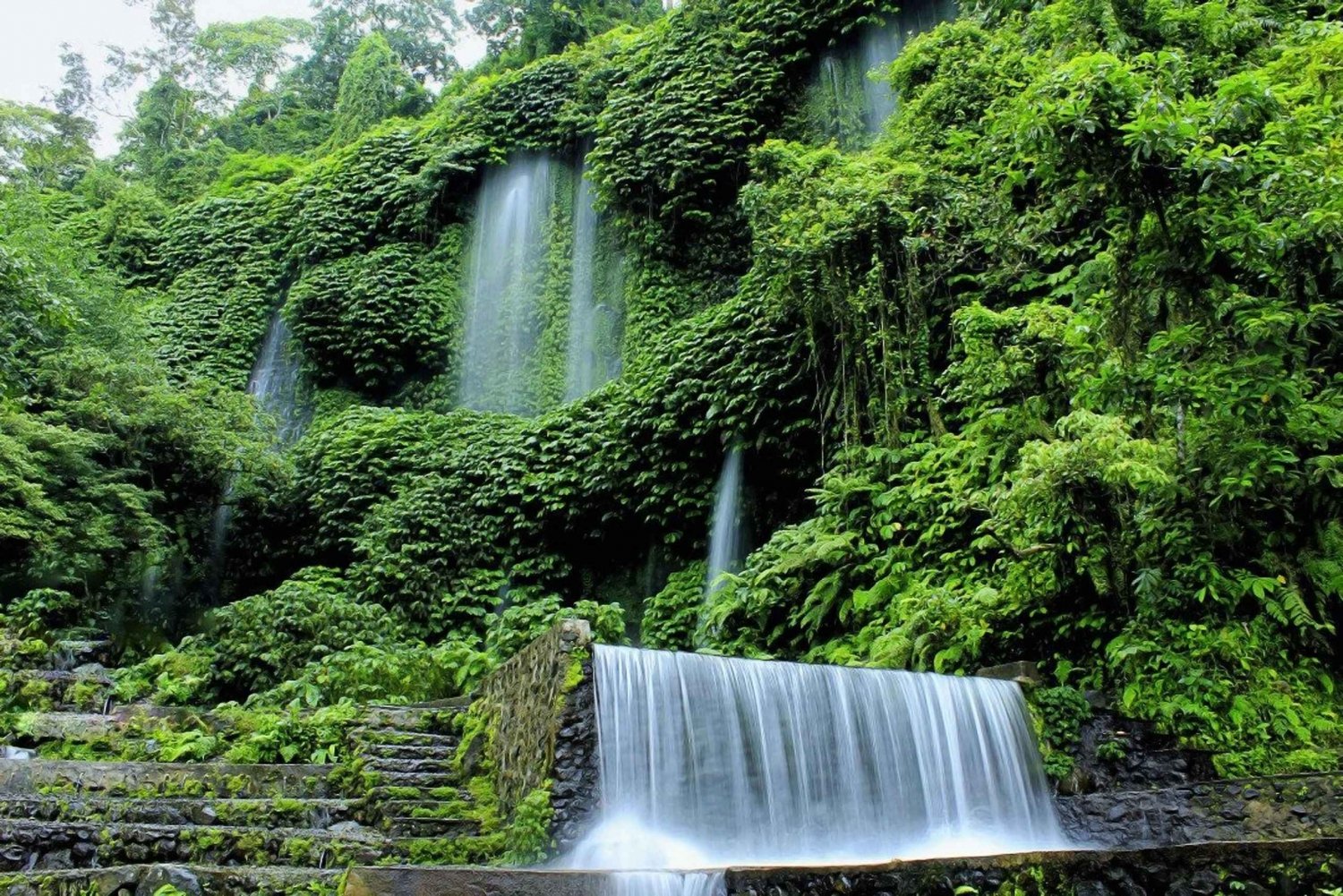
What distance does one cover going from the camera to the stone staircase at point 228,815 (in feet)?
16.1

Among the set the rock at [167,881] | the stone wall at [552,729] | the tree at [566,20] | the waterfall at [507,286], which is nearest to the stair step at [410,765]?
the stone wall at [552,729]

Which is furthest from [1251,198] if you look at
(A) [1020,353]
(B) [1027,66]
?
(B) [1027,66]

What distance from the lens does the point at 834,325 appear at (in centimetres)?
1255

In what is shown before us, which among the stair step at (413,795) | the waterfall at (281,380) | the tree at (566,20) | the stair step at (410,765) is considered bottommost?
the stair step at (413,795)

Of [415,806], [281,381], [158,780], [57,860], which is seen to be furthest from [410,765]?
[281,381]

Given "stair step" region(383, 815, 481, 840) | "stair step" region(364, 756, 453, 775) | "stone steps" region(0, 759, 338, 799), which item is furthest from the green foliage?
"stair step" region(383, 815, 481, 840)

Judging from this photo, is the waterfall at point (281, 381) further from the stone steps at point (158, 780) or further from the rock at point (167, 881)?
the rock at point (167, 881)

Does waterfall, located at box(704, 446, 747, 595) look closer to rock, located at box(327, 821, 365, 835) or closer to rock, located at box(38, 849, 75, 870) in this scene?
rock, located at box(327, 821, 365, 835)

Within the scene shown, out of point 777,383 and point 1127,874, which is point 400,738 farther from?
point 777,383

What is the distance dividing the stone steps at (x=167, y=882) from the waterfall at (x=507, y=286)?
14.3 metres

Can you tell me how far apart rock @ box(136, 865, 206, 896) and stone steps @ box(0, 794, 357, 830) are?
1245 mm

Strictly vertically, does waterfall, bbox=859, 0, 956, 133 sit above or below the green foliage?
above

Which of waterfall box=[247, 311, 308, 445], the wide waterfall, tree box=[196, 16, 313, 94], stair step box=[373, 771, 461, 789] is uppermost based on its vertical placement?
tree box=[196, 16, 313, 94]

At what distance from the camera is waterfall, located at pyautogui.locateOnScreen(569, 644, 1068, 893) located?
6238 mm
